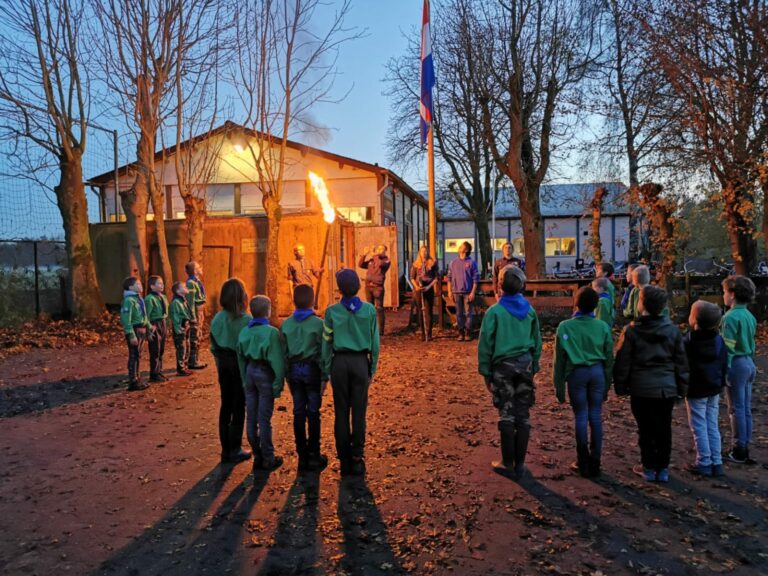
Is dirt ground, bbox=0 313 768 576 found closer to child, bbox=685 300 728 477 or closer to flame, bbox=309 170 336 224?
child, bbox=685 300 728 477

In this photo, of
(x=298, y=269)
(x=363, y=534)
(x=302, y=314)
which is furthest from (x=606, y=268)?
(x=298, y=269)

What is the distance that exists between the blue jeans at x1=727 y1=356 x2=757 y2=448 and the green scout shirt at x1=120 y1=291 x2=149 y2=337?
7.20m

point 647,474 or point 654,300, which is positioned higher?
point 654,300

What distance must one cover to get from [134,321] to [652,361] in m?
6.63

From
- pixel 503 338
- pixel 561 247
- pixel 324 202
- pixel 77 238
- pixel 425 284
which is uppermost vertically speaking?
pixel 324 202

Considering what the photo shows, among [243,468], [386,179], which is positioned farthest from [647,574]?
[386,179]

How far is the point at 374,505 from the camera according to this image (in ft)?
14.2

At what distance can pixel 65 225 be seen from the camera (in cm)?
1519

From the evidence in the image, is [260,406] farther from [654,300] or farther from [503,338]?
[654,300]

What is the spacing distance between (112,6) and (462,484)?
A: 13.5 m

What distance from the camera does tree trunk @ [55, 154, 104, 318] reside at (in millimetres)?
15062

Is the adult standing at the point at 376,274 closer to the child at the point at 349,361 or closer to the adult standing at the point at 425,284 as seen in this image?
the adult standing at the point at 425,284

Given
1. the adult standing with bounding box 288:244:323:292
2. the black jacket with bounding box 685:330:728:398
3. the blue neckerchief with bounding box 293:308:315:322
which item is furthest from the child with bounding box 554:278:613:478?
the adult standing with bounding box 288:244:323:292

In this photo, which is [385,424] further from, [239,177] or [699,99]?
[239,177]
